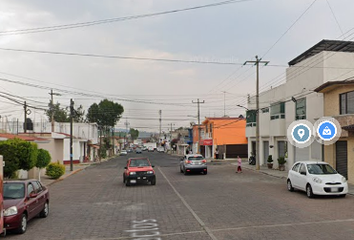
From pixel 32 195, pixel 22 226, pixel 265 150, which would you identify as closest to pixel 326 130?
pixel 265 150

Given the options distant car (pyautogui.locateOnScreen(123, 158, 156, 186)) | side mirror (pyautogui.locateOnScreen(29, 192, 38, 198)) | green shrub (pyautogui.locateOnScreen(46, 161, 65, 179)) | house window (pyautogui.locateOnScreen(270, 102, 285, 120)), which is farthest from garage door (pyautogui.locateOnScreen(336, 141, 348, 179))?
green shrub (pyautogui.locateOnScreen(46, 161, 65, 179))

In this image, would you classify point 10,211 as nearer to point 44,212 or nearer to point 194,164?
point 44,212

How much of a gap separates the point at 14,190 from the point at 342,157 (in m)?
18.7

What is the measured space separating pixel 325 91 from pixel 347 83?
245 centimetres

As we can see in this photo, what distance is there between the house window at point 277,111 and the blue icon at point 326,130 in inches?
329

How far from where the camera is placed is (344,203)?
14133 millimetres

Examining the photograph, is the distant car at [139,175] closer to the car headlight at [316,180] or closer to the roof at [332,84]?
the car headlight at [316,180]

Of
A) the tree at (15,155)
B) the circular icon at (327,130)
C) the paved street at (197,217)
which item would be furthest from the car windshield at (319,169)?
the tree at (15,155)

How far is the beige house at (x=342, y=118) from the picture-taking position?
20750mm

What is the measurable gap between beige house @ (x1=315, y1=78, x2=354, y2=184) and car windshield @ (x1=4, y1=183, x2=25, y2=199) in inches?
649

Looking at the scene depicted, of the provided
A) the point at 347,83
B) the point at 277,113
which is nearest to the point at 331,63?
the point at 347,83

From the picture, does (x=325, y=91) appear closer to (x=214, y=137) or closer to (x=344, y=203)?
(x=344, y=203)

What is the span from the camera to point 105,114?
8938 cm

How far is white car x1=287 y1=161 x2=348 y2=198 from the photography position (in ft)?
49.9
